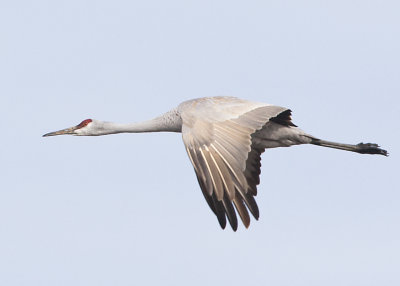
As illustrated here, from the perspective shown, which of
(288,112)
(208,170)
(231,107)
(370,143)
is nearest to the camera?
(208,170)

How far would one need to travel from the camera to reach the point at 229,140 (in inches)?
512

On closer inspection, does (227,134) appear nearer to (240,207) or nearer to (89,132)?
(240,207)

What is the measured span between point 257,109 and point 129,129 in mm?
3128

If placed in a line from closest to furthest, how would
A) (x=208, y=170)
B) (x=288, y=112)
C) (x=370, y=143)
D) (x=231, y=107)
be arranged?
(x=208, y=170) < (x=231, y=107) < (x=288, y=112) < (x=370, y=143)

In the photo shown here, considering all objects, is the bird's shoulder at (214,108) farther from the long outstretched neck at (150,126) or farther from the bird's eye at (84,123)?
the bird's eye at (84,123)

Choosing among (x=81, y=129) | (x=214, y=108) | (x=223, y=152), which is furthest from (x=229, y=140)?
(x=81, y=129)

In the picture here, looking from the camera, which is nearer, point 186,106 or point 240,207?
point 240,207

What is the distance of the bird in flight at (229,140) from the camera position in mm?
12656

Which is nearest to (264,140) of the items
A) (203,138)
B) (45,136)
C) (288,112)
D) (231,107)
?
(288,112)

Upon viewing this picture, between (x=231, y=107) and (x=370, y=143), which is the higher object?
(x=231, y=107)

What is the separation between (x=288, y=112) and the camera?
1554 cm

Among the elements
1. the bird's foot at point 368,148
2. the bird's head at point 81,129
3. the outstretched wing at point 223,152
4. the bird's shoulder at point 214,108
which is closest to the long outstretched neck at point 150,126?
the bird's head at point 81,129

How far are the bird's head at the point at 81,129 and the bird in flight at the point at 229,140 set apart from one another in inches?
66.2

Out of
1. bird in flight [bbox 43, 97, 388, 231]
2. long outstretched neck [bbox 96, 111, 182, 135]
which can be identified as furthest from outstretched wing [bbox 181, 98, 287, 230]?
long outstretched neck [bbox 96, 111, 182, 135]
